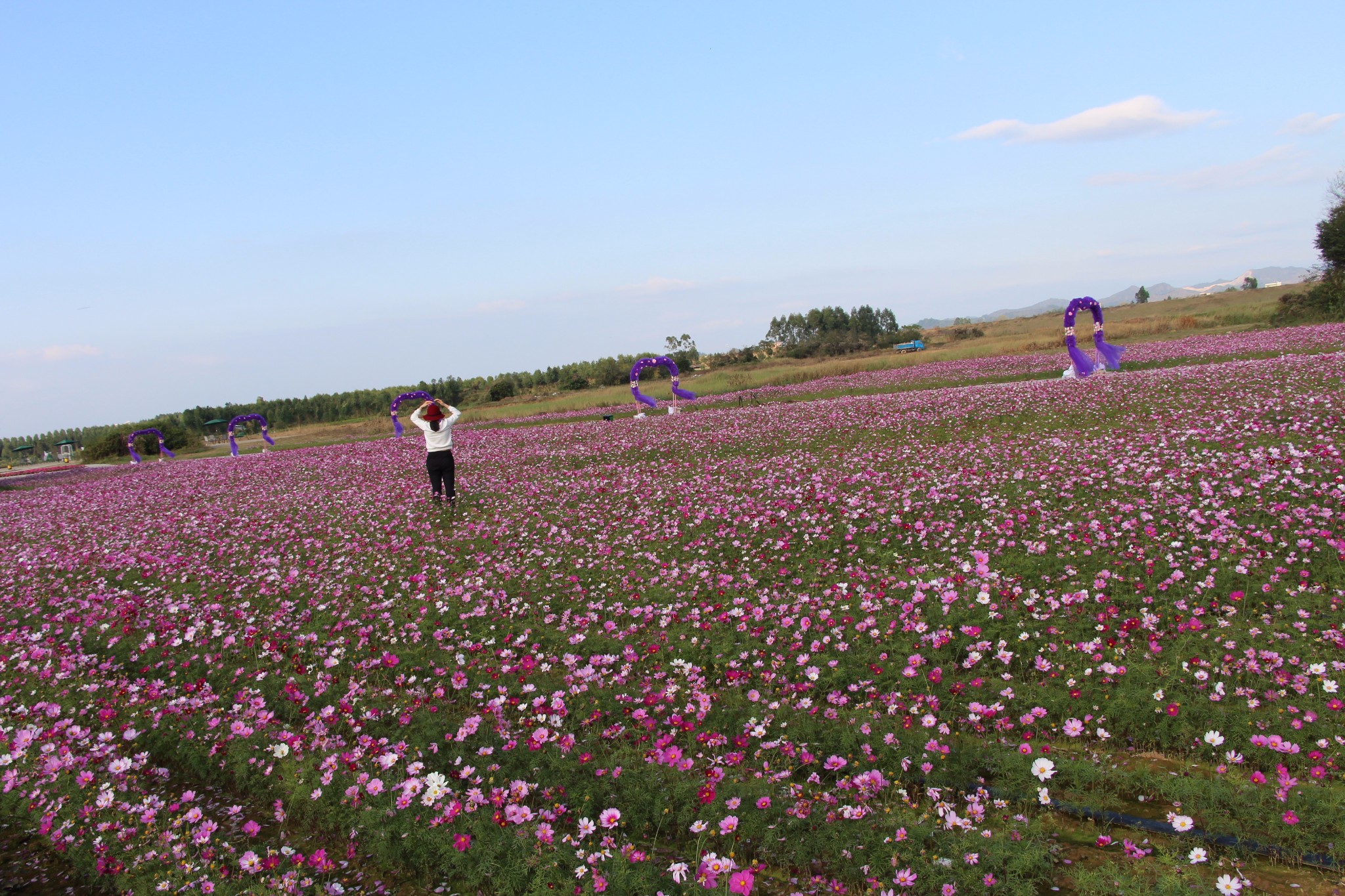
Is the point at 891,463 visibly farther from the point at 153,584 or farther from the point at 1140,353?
the point at 1140,353

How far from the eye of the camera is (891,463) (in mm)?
13297

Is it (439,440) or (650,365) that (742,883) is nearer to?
(439,440)

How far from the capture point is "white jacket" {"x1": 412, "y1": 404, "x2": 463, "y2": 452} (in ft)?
45.6

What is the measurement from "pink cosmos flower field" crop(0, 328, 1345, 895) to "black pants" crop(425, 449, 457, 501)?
5.15ft

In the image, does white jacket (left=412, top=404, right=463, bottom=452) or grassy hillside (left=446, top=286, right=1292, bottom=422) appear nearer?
white jacket (left=412, top=404, right=463, bottom=452)

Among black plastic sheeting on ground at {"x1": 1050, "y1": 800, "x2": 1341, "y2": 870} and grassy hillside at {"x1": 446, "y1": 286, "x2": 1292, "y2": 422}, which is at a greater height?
grassy hillside at {"x1": 446, "y1": 286, "x2": 1292, "y2": 422}

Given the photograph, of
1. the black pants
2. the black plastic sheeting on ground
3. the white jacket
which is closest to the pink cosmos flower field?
the black plastic sheeting on ground

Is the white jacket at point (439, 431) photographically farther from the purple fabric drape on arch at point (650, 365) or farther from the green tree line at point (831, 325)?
the green tree line at point (831, 325)

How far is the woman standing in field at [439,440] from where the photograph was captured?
13.8m

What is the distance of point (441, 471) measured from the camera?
14.6 metres

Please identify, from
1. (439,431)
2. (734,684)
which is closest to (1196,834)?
(734,684)

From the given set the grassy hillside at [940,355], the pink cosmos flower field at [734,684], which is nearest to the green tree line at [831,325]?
the grassy hillside at [940,355]

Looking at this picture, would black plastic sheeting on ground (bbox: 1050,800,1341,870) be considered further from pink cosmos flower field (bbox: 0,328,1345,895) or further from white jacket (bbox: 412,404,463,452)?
white jacket (bbox: 412,404,463,452)

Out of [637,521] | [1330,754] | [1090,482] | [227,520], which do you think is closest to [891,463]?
[1090,482]
